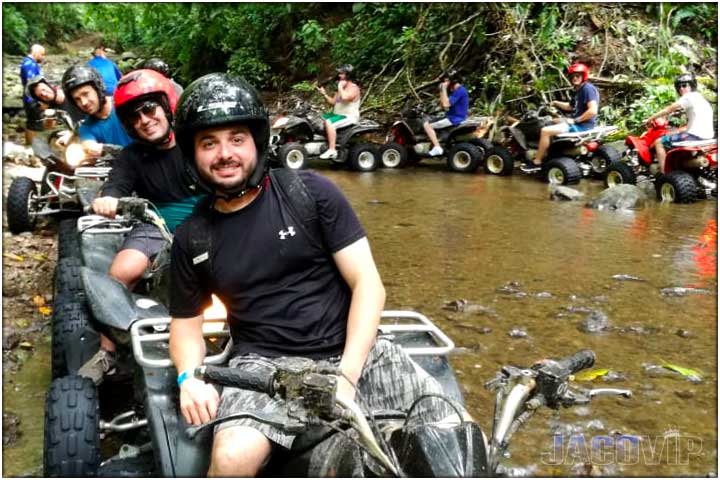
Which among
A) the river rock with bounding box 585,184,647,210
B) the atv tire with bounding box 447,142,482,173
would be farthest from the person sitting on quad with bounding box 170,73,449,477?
the atv tire with bounding box 447,142,482,173

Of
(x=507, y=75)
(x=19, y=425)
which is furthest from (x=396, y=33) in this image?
(x=19, y=425)

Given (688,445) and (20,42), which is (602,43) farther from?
(20,42)

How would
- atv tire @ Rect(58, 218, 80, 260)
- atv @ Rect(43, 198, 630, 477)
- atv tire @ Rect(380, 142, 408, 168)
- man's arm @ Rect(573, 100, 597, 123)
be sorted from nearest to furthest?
atv @ Rect(43, 198, 630, 477), atv tire @ Rect(58, 218, 80, 260), man's arm @ Rect(573, 100, 597, 123), atv tire @ Rect(380, 142, 408, 168)

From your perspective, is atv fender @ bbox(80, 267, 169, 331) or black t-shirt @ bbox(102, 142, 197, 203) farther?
black t-shirt @ bbox(102, 142, 197, 203)

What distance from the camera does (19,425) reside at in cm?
335

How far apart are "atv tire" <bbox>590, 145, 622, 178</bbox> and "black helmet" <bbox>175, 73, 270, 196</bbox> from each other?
8.38 meters

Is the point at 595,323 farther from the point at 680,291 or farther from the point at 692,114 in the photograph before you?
the point at 692,114

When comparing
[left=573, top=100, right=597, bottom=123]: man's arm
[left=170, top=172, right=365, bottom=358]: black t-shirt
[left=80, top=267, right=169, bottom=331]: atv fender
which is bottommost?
[left=80, top=267, right=169, bottom=331]: atv fender

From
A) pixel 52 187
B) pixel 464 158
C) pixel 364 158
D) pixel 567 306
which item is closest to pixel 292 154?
pixel 364 158

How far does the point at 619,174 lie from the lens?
31.5 ft

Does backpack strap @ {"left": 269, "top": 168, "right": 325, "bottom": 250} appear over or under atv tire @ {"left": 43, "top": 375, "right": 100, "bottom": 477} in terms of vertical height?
over

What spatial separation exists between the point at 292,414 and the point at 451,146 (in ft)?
34.5

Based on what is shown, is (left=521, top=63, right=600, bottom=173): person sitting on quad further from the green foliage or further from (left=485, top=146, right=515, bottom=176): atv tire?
the green foliage

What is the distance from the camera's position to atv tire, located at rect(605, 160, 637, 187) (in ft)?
31.1
